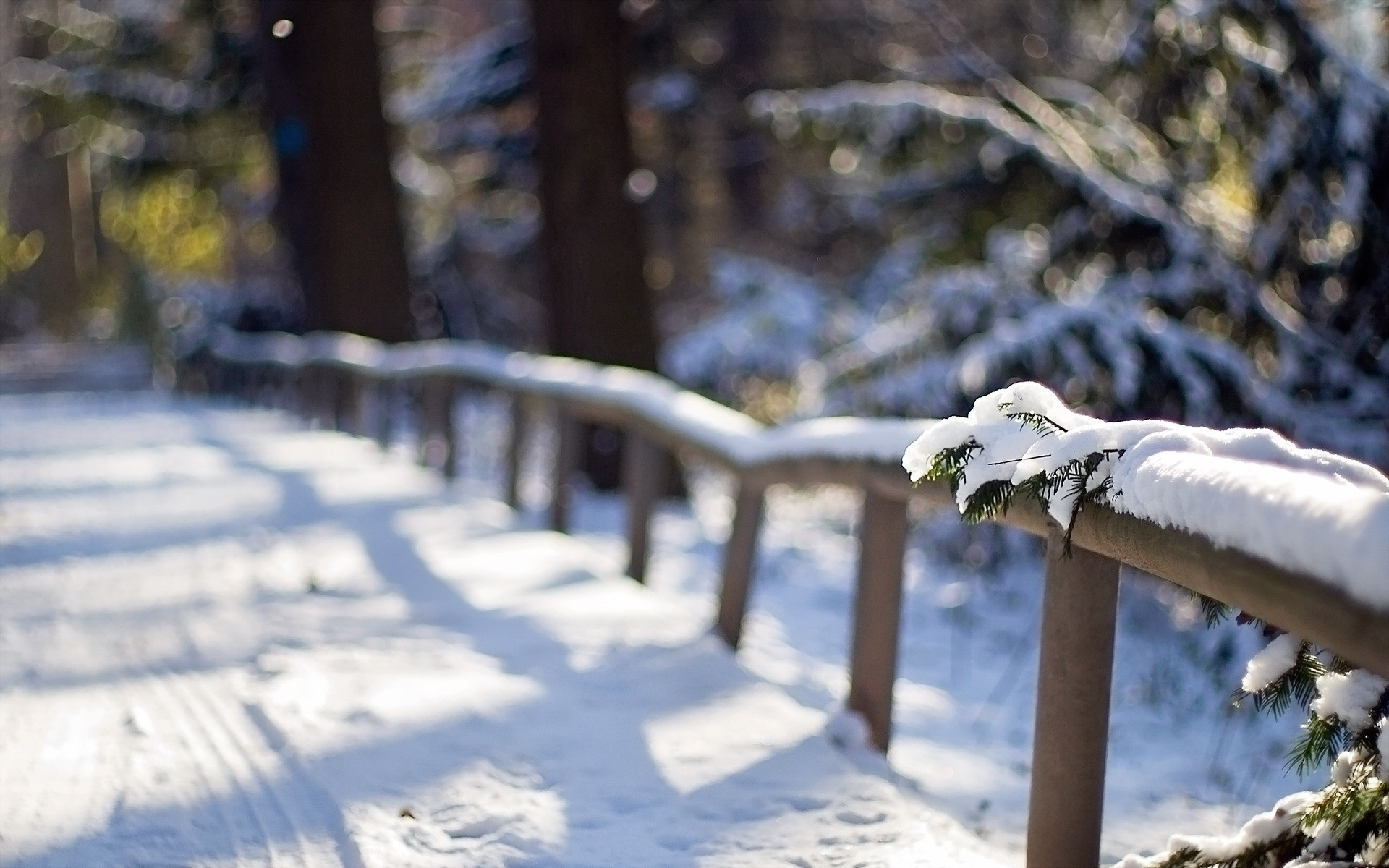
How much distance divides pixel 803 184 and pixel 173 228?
15.8 m

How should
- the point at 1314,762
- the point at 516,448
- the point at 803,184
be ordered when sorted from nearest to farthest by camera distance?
the point at 1314,762
the point at 516,448
the point at 803,184

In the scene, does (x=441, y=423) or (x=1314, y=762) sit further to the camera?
(x=441, y=423)

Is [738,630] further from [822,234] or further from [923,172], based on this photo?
[822,234]

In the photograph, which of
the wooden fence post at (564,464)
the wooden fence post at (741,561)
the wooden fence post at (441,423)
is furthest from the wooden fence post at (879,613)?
the wooden fence post at (441,423)

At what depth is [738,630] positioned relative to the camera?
223 inches

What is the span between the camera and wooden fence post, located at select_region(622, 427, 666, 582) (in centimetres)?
693

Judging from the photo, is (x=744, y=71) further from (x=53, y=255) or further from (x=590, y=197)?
(x=53, y=255)

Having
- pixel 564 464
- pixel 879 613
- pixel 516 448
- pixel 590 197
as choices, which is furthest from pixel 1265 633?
pixel 590 197

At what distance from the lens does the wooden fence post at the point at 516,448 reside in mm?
8914

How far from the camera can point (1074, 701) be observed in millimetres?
3119

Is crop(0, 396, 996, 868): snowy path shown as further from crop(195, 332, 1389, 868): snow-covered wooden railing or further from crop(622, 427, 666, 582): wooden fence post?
crop(195, 332, 1389, 868): snow-covered wooden railing

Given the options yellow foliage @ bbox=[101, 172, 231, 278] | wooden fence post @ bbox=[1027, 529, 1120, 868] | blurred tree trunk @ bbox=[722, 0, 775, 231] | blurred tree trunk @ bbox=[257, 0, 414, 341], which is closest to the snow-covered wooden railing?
wooden fence post @ bbox=[1027, 529, 1120, 868]

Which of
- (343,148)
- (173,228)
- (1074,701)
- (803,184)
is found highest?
(343,148)

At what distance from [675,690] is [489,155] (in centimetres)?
1473
